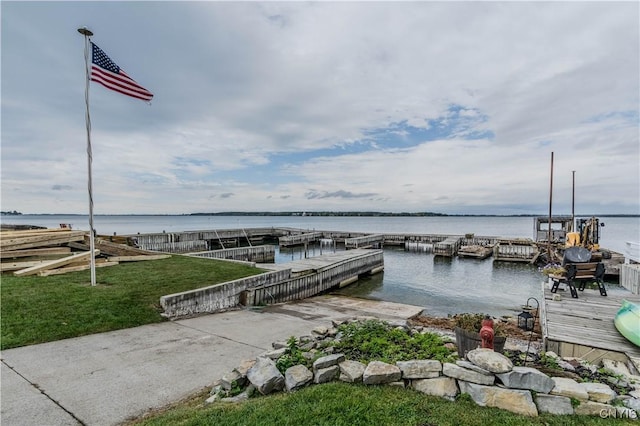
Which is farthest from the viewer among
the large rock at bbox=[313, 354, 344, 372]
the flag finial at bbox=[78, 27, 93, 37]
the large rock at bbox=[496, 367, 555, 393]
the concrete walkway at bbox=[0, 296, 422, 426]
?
the flag finial at bbox=[78, 27, 93, 37]

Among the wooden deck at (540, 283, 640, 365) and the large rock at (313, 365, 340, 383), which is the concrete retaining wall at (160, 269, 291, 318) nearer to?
the large rock at (313, 365, 340, 383)

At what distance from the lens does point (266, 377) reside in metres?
3.80

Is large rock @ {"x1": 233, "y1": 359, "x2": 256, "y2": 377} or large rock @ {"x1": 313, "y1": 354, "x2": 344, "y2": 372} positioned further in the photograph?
large rock @ {"x1": 233, "y1": 359, "x2": 256, "y2": 377}

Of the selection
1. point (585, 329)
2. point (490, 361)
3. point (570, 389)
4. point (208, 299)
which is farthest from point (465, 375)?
point (208, 299)

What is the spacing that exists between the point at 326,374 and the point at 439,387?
4.11 feet

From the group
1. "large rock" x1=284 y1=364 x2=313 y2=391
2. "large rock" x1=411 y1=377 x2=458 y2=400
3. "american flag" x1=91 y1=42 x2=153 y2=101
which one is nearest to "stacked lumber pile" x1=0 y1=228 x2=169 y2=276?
"american flag" x1=91 y1=42 x2=153 y2=101

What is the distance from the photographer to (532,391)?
334 cm

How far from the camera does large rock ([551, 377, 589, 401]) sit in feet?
10.6

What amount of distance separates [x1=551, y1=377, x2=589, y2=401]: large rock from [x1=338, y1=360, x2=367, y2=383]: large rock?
1961 millimetres

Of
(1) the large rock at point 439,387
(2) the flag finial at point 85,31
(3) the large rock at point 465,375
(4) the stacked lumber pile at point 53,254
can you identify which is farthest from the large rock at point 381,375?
(4) the stacked lumber pile at point 53,254

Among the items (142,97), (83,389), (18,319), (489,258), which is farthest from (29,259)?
(489,258)

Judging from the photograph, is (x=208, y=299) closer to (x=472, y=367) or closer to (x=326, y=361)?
(x=326, y=361)

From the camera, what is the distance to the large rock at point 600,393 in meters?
3.23

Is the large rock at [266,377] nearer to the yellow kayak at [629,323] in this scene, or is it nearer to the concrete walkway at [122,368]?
the concrete walkway at [122,368]
